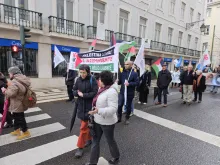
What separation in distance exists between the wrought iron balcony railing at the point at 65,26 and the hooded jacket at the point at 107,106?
952 cm

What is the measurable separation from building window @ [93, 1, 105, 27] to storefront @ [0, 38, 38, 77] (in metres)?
5.27

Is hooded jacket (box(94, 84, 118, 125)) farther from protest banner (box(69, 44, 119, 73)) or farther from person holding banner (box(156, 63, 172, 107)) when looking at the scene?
person holding banner (box(156, 63, 172, 107))

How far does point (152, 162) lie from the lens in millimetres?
2850

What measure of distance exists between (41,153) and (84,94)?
1444mm

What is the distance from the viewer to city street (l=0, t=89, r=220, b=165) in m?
2.91

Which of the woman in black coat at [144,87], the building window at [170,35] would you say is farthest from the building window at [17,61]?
the building window at [170,35]

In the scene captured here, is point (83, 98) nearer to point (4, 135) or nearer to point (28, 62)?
point (4, 135)

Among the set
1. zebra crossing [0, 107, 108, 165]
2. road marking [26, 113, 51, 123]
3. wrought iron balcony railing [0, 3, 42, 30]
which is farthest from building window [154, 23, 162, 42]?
zebra crossing [0, 107, 108, 165]

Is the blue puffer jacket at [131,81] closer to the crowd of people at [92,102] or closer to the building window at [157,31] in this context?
the crowd of people at [92,102]

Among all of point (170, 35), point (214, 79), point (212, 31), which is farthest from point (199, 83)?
A: point (212, 31)

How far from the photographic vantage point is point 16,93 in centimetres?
325

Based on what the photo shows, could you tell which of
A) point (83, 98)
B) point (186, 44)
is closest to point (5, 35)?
point (83, 98)

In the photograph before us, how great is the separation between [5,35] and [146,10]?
512 inches

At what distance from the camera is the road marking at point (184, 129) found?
382cm
